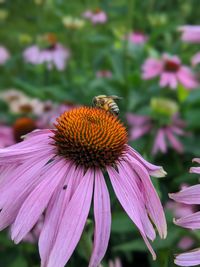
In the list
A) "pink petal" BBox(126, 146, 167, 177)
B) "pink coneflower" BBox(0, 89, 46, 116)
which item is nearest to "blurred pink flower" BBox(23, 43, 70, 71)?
"pink coneflower" BBox(0, 89, 46, 116)

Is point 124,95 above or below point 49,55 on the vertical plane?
below

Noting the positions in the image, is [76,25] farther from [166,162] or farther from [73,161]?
[73,161]

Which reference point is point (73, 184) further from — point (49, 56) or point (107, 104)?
→ point (49, 56)

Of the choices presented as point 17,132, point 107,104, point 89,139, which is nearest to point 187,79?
point 17,132

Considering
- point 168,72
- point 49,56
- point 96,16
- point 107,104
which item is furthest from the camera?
point 96,16

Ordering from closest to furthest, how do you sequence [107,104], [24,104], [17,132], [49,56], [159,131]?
1. [107,104]
2. [17,132]
3. [159,131]
4. [24,104]
5. [49,56]

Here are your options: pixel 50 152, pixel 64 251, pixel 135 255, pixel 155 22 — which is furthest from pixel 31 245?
pixel 155 22

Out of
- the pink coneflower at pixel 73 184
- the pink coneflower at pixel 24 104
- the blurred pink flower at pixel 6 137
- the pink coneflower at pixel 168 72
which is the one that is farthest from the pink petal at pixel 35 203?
the pink coneflower at pixel 24 104

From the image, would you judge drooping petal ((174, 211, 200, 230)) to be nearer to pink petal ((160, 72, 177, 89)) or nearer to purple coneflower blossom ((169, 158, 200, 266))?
purple coneflower blossom ((169, 158, 200, 266))

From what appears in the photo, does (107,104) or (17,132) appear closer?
(107,104)
